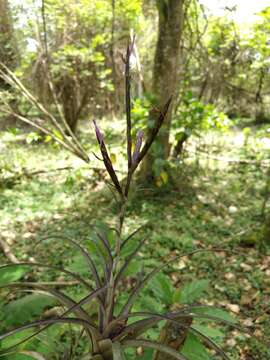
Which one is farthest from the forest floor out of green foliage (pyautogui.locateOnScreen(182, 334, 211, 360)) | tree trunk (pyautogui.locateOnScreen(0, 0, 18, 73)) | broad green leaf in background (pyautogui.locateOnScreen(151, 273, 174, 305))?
tree trunk (pyautogui.locateOnScreen(0, 0, 18, 73))

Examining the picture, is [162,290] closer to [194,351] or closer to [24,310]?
[194,351]

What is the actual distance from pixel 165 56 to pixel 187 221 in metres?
1.83

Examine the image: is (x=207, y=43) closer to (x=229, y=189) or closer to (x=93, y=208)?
(x=229, y=189)

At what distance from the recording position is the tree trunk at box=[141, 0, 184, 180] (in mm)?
3430

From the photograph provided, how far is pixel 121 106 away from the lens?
8781 millimetres

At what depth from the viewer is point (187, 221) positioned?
11.3ft

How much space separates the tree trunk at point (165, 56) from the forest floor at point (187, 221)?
594 millimetres

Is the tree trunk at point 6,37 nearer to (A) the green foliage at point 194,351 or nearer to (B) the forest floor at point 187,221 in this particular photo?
(B) the forest floor at point 187,221

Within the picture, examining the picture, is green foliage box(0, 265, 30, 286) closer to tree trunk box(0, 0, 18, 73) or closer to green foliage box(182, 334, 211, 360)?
green foliage box(182, 334, 211, 360)

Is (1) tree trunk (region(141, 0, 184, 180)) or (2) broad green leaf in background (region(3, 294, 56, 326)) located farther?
(1) tree trunk (region(141, 0, 184, 180))

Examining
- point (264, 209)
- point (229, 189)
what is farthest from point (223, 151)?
point (264, 209)

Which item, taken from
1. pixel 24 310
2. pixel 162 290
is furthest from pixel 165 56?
pixel 24 310

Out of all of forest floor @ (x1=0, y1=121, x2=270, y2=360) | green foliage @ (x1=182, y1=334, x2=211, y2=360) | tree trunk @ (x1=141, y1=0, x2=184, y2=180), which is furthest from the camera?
tree trunk @ (x1=141, y1=0, x2=184, y2=180)

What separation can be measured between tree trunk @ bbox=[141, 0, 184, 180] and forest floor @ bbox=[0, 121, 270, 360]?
23.4 inches
